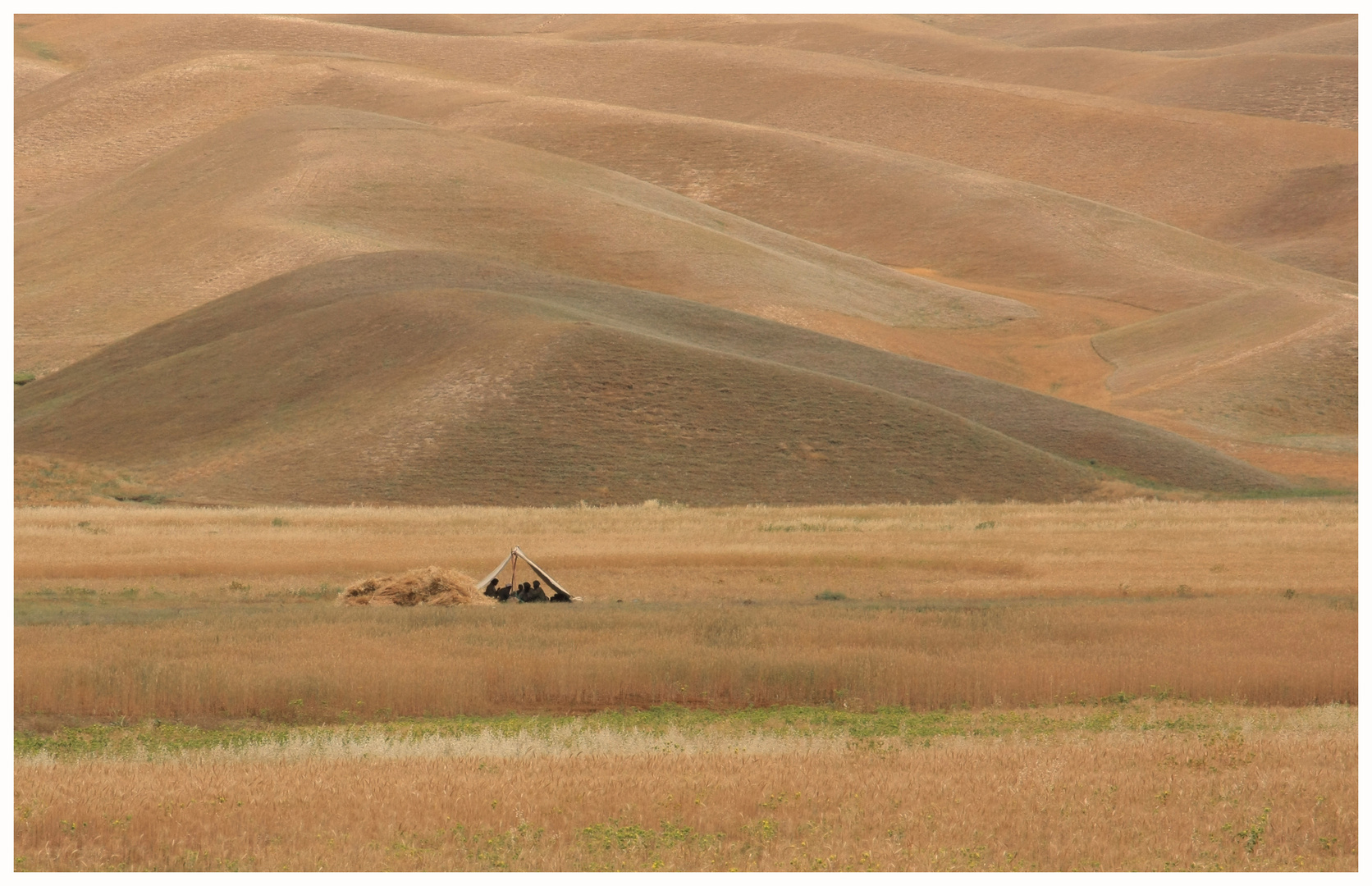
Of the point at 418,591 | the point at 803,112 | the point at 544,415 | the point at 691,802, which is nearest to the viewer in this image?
the point at 691,802

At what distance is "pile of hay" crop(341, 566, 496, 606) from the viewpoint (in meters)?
23.8

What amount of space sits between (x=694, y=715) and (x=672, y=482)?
38.3 m

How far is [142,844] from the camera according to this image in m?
9.58

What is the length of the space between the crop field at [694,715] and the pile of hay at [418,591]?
0.64 m

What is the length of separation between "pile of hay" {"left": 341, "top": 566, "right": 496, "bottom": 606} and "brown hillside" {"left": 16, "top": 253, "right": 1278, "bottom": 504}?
88.2 feet

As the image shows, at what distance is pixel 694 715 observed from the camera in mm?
16062

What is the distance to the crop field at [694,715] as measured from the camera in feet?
32.4

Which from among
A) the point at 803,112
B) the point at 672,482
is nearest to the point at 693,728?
the point at 672,482

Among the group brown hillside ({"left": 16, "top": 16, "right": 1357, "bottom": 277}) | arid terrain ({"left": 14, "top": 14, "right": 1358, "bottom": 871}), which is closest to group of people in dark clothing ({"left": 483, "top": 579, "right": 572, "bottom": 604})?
arid terrain ({"left": 14, "top": 14, "right": 1358, "bottom": 871})

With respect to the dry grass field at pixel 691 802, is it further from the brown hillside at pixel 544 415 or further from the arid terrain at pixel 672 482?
the brown hillside at pixel 544 415

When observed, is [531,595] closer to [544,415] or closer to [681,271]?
[544,415]

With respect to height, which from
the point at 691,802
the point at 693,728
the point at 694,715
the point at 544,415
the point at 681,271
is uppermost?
the point at 681,271

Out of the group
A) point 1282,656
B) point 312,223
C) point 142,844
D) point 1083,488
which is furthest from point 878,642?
point 312,223

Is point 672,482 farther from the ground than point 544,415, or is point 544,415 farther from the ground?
point 544,415
